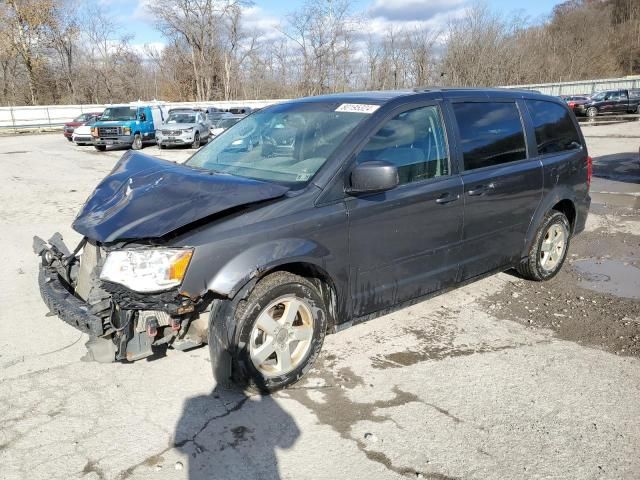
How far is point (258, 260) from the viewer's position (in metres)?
3.13

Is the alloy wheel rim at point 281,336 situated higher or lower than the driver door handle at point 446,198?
lower

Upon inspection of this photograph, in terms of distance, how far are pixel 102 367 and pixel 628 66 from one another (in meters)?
85.2

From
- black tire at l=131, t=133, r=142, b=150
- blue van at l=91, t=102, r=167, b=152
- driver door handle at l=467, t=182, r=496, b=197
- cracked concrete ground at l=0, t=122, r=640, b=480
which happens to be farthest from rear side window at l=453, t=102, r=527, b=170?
black tire at l=131, t=133, r=142, b=150

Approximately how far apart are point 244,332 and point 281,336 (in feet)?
1.04

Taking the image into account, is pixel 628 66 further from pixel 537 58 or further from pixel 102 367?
pixel 102 367

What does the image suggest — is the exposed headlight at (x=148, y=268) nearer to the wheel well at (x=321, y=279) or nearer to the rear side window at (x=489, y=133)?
the wheel well at (x=321, y=279)

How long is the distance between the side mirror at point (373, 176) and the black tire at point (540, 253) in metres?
2.46

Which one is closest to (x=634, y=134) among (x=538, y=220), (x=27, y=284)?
(x=538, y=220)

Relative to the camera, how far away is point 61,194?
35.7 ft

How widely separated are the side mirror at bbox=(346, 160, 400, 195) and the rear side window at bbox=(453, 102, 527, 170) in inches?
45.9

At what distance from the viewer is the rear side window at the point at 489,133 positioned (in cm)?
432

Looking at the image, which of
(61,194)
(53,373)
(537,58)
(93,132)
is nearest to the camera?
(53,373)

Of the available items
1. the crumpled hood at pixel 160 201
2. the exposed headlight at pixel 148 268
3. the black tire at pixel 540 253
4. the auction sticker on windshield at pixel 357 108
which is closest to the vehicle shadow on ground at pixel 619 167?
the black tire at pixel 540 253

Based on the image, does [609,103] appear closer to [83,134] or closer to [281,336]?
[83,134]
